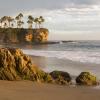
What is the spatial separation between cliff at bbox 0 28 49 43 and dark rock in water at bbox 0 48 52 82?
109 meters

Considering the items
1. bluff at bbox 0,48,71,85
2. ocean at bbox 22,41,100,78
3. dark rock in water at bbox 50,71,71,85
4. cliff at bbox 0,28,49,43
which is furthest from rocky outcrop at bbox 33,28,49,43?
bluff at bbox 0,48,71,85

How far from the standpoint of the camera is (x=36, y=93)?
1112 cm

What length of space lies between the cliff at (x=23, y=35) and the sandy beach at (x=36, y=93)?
367ft

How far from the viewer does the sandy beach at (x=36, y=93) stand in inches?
409

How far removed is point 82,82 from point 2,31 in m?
118

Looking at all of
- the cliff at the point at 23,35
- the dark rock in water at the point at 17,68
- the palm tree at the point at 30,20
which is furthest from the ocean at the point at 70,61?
the palm tree at the point at 30,20

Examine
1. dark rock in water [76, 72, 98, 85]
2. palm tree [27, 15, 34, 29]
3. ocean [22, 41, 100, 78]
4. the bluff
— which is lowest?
ocean [22, 41, 100, 78]

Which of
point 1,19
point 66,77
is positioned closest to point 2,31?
point 1,19

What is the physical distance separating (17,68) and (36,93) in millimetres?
3562

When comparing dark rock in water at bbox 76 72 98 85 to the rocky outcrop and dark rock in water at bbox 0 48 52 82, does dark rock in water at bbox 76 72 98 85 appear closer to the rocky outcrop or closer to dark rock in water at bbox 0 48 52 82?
dark rock in water at bbox 0 48 52 82

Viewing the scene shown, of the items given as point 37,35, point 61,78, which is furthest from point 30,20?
point 61,78

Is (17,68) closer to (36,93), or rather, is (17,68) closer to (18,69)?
(18,69)

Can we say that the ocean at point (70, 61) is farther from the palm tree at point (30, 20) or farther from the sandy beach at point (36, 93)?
the palm tree at point (30, 20)

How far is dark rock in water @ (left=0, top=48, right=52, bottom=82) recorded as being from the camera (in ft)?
45.8
